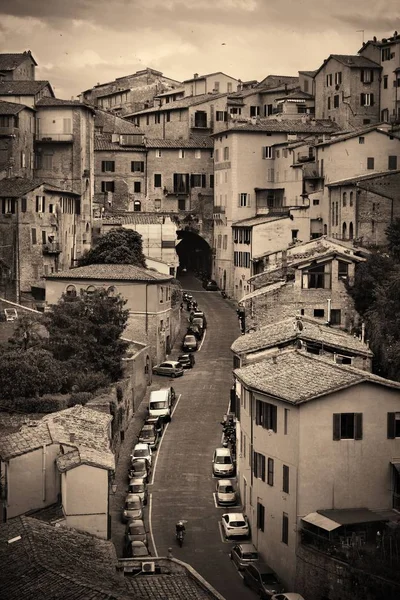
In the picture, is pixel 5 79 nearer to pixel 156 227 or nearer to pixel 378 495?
pixel 156 227

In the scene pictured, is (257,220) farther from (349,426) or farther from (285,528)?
(285,528)

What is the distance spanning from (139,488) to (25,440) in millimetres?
4806

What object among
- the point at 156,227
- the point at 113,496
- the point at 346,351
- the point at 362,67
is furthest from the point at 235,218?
the point at 113,496

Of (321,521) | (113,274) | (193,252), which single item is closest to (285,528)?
(321,521)

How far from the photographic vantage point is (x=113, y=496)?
133 feet

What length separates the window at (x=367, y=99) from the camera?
89.1 m

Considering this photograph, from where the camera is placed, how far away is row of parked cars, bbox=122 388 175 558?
36156 mm

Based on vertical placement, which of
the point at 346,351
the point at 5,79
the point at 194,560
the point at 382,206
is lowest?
the point at 194,560

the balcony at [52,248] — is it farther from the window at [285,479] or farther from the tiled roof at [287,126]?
the window at [285,479]

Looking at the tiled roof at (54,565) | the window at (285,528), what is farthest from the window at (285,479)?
the tiled roof at (54,565)

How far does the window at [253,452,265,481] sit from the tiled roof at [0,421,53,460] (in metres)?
5.36

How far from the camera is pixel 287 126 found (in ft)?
277

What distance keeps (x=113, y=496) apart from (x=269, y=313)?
18.7 meters

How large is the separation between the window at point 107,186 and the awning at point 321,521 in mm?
58610
